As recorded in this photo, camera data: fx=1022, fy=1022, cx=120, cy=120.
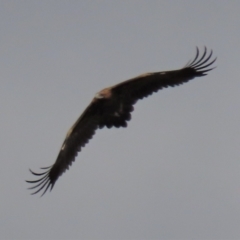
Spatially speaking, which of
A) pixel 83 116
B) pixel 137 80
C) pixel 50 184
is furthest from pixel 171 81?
pixel 50 184

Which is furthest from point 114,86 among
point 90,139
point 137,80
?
point 90,139

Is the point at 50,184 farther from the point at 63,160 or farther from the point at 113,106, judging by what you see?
the point at 113,106

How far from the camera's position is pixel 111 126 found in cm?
2239

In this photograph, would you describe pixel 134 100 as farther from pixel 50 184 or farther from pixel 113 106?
pixel 50 184

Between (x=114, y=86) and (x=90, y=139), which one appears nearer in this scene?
(x=114, y=86)

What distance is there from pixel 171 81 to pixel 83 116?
7.09 feet

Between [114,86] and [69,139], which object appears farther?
[69,139]

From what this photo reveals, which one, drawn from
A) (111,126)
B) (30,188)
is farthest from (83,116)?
(30,188)

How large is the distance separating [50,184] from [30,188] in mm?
520

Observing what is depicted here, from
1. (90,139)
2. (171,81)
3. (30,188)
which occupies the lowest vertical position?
(30,188)

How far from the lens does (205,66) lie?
2156 cm

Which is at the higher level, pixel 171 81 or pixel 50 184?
pixel 171 81

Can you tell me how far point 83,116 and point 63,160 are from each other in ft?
4.72

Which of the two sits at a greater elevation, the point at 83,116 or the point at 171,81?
the point at 171,81
